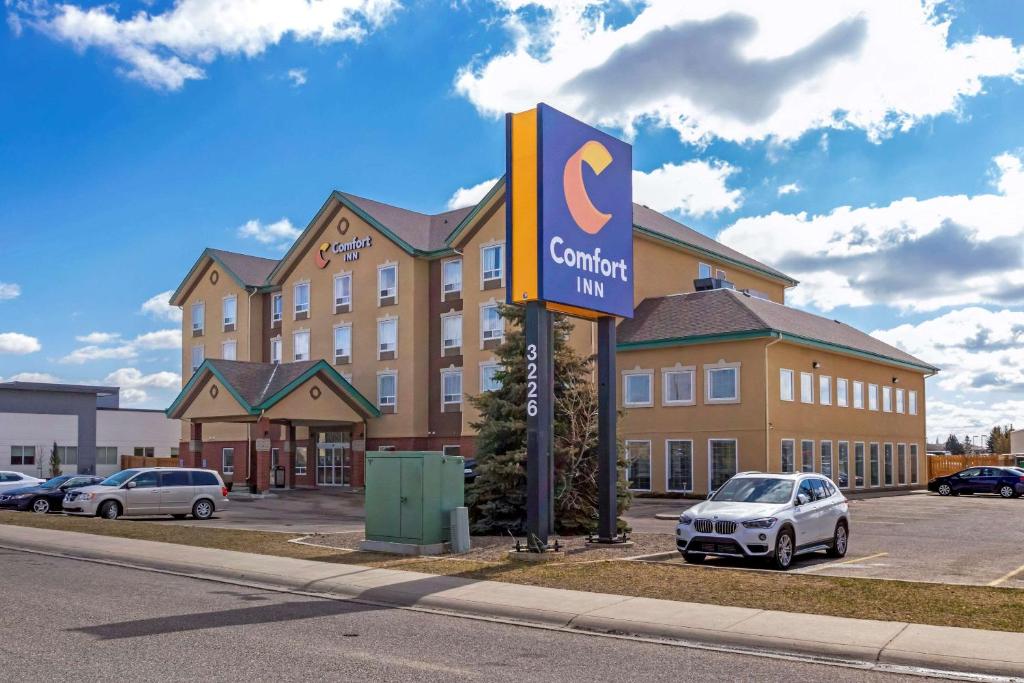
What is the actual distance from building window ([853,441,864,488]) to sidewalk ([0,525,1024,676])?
31225 mm

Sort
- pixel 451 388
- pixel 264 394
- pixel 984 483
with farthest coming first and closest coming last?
pixel 451 388
pixel 264 394
pixel 984 483

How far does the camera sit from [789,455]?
1483 inches

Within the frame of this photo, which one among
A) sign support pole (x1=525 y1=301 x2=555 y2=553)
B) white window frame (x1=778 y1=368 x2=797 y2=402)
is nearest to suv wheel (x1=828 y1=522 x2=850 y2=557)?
sign support pole (x1=525 y1=301 x2=555 y2=553)

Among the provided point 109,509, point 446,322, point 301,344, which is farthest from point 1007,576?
point 301,344

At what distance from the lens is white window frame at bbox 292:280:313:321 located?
5434cm

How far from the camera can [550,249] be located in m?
18.3

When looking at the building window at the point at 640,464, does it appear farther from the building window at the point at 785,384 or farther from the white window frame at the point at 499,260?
the white window frame at the point at 499,260

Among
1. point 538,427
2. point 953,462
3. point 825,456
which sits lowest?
point 953,462

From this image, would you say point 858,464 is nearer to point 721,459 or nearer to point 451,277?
point 721,459

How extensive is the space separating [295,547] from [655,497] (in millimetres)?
21404

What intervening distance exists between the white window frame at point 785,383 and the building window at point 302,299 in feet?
89.6

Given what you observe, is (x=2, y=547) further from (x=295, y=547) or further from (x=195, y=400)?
(x=195, y=400)

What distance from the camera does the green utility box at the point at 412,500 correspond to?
1869 cm

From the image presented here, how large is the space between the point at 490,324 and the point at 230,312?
20959 millimetres
